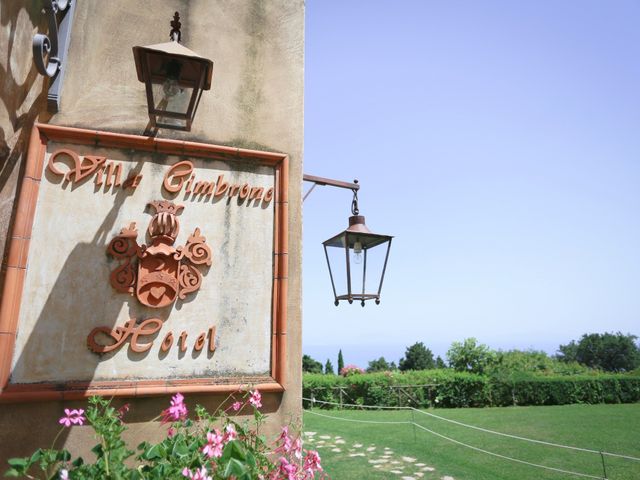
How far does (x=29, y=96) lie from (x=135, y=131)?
0.89 m

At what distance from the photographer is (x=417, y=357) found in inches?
1789

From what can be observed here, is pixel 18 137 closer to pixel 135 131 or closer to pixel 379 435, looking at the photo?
pixel 135 131

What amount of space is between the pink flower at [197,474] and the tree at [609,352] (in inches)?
2661

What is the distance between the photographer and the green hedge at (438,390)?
22078mm

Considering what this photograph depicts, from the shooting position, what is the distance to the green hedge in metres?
22.1

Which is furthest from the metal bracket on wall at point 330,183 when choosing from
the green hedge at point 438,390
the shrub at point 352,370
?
the shrub at point 352,370

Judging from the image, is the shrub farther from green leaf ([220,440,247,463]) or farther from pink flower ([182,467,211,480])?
pink flower ([182,467,211,480])

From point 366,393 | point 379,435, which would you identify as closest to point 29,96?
point 379,435

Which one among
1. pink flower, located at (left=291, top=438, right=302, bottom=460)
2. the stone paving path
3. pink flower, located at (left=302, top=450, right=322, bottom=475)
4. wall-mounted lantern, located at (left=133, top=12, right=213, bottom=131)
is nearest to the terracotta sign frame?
wall-mounted lantern, located at (left=133, top=12, right=213, bottom=131)

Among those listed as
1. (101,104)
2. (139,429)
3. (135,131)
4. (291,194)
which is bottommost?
(139,429)

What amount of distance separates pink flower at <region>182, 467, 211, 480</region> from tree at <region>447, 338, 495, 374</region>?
86.2ft

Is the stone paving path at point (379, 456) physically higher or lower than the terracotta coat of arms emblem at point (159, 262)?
lower

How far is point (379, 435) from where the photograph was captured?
1307 cm

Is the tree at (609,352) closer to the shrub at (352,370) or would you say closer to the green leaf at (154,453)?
the shrub at (352,370)
